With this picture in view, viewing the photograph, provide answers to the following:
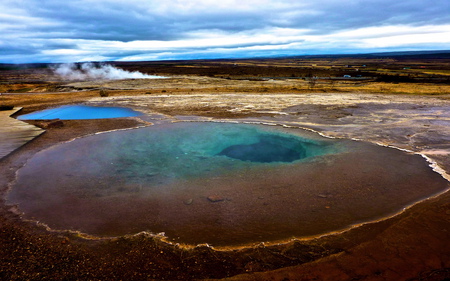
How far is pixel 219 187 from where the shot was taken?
247 inches

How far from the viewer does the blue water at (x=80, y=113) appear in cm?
1457

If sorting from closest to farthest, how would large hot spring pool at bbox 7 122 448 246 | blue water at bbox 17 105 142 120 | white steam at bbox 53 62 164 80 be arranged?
large hot spring pool at bbox 7 122 448 246
blue water at bbox 17 105 142 120
white steam at bbox 53 62 164 80

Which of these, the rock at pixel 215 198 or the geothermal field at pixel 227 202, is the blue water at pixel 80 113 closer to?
the geothermal field at pixel 227 202

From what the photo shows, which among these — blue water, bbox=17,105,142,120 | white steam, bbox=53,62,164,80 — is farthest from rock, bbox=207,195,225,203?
white steam, bbox=53,62,164,80

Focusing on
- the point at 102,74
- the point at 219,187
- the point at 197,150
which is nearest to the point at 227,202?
the point at 219,187

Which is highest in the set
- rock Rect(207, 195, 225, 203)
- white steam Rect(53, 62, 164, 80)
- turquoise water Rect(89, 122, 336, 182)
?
white steam Rect(53, 62, 164, 80)

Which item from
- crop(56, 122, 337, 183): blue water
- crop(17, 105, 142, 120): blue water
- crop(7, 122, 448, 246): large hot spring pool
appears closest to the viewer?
crop(7, 122, 448, 246): large hot spring pool

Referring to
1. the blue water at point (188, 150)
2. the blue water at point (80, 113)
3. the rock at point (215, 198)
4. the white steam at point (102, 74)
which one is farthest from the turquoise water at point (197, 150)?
the white steam at point (102, 74)

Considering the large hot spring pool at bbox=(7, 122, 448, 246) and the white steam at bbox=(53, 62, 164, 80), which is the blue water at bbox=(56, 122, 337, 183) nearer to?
the large hot spring pool at bbox=(7, 122, 448, 246)

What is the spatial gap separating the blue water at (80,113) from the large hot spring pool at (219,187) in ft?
17.9

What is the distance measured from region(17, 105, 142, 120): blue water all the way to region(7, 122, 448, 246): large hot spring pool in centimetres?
546

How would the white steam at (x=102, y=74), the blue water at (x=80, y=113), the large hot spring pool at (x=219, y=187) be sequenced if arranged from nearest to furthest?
the large hot spring pool at (x=219, y=187), the blue water at (x=80, y=113), the white steam at (x=102, y=74)

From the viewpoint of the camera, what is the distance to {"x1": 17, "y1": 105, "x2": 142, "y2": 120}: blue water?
1457 cm

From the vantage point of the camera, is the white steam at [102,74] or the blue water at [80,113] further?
the white steam at [102,74]
